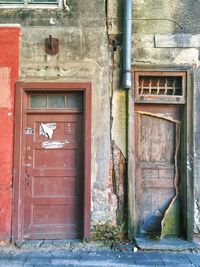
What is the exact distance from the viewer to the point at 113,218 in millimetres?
5395

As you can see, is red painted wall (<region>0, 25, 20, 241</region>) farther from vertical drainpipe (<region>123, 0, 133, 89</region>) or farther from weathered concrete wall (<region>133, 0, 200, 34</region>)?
weathered concrete wall (<region>133, 0, 200, 34</region>)

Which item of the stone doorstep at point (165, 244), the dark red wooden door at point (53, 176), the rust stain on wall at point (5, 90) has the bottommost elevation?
the stone doorstep at point (165, 244)

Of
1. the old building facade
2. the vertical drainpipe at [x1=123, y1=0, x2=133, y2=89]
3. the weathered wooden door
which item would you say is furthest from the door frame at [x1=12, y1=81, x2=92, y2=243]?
the weathered wooden door

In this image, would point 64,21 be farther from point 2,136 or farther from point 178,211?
point 178,211

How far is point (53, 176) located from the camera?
5539mm

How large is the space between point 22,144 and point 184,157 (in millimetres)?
2724

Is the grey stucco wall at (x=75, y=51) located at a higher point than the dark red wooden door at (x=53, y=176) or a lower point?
higher

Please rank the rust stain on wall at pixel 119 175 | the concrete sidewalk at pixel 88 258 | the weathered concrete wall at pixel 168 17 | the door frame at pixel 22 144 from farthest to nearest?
the weathered concrete wall at pixel 168 17 → the rust stain on wall at pixel 119 175 → the door frame at pixel 22 144 → the concrete sidewalk at pixel 88 258

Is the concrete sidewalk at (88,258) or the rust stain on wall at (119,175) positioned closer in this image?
the concrete sidewalk at (88,258)

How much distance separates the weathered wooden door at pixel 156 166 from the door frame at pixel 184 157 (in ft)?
0.48

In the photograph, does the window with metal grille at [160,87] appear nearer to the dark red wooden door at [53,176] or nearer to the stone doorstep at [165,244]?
the dark red wooden door at [53,176]

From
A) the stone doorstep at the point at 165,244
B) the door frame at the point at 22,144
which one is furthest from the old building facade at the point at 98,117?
the stone doorstep at the point at 165,244

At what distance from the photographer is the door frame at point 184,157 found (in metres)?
5.37

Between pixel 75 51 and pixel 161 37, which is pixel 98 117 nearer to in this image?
pixel 75 51
